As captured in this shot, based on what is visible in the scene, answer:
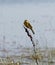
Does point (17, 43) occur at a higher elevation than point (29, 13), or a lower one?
lower

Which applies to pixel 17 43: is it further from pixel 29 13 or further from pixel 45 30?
pixel 29 13

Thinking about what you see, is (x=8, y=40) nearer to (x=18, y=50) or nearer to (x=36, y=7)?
(x=18, y=50)

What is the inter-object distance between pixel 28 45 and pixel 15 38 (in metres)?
0.88

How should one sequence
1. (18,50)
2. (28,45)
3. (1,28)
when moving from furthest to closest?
(1,28), (18,50), (28,45)

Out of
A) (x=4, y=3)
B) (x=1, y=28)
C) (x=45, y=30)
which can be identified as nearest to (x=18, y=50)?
A: (x=45, y=30)

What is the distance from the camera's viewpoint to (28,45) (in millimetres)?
4195

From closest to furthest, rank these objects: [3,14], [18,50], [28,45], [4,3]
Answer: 1. [28,45]
2. [18,50]
3. [3,14]
4. [4,3]

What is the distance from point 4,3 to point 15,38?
7.05ft

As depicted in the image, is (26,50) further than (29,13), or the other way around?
(29,13)

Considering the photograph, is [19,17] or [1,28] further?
[19,17]

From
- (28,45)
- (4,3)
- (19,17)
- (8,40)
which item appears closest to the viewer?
(28,45)

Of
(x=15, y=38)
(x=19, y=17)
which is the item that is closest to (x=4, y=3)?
(x=19, y=17)

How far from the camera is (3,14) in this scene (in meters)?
6.44

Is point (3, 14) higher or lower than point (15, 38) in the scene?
higher
